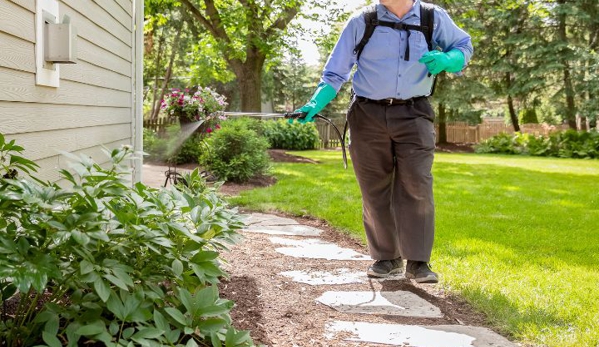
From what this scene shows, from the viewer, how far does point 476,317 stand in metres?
2.92

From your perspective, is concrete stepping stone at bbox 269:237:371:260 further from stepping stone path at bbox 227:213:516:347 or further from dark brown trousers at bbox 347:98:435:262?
dark brown trousers at bbox 347:98:435:262

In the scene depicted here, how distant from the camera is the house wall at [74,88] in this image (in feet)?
8.23

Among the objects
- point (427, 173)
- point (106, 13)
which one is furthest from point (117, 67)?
point (427, 173)

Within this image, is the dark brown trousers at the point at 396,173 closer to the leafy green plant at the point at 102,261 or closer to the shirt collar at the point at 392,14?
the shirt collar at the point at 392,14

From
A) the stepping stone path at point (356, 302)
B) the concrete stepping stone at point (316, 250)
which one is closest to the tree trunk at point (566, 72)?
the concrete stepping stone at point (316, 250)

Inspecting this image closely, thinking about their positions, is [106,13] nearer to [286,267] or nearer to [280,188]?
[286,267]

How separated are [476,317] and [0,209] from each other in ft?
6.90

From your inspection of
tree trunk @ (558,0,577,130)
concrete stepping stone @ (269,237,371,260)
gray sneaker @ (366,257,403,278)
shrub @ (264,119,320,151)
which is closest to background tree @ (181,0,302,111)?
shrub @ (264,119,320,151)

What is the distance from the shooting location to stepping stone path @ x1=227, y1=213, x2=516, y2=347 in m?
A: 2.60

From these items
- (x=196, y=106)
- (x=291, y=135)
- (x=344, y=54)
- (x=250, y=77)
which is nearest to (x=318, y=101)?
(x=344, y=54)

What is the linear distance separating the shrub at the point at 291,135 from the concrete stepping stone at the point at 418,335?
1521cm

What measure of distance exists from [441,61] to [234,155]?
5.77 m

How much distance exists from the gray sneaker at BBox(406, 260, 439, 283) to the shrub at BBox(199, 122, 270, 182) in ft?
17.7

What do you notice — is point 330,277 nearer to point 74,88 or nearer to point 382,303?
point 382,303
